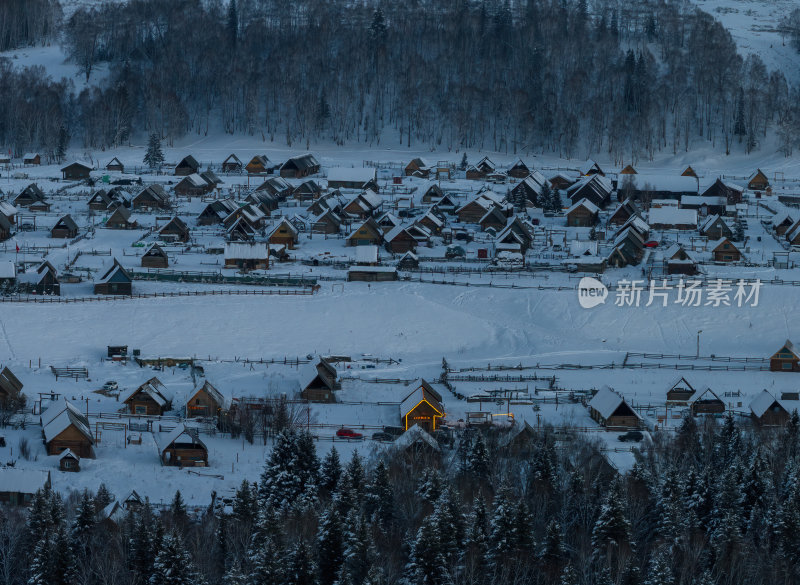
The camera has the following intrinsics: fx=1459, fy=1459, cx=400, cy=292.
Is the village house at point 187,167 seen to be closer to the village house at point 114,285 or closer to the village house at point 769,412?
the village house at point 114,285

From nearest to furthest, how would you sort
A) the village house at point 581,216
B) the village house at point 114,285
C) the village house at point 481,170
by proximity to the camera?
the village house at point 114,285, the village house at point 581,216, the village house at point 481,170

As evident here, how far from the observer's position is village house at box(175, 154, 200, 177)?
279 feet

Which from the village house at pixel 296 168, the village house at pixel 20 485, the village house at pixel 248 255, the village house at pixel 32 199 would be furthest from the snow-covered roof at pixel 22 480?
the village house at pixel 296 168

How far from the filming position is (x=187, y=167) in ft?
281

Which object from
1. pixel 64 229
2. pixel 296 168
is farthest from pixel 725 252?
pixel 64 229

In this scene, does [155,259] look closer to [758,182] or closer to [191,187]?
[191,187]

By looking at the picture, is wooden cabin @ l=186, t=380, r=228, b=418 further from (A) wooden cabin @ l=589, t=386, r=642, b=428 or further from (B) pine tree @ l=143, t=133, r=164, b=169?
(B) pine tree @ l=143, t=133, r=164, b=169

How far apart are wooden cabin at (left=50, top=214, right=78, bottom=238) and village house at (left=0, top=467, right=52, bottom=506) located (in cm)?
3079

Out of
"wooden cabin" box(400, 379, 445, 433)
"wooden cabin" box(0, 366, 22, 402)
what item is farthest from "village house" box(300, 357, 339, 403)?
"wooden cabin" box(0, 366, 22, 402)

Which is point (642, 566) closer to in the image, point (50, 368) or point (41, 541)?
point (41, 541)

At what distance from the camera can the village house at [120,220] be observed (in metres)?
70.4

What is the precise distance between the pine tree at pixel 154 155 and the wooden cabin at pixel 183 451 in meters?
47.5

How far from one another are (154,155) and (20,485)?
168 feet

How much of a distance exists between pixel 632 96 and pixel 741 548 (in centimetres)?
6797
